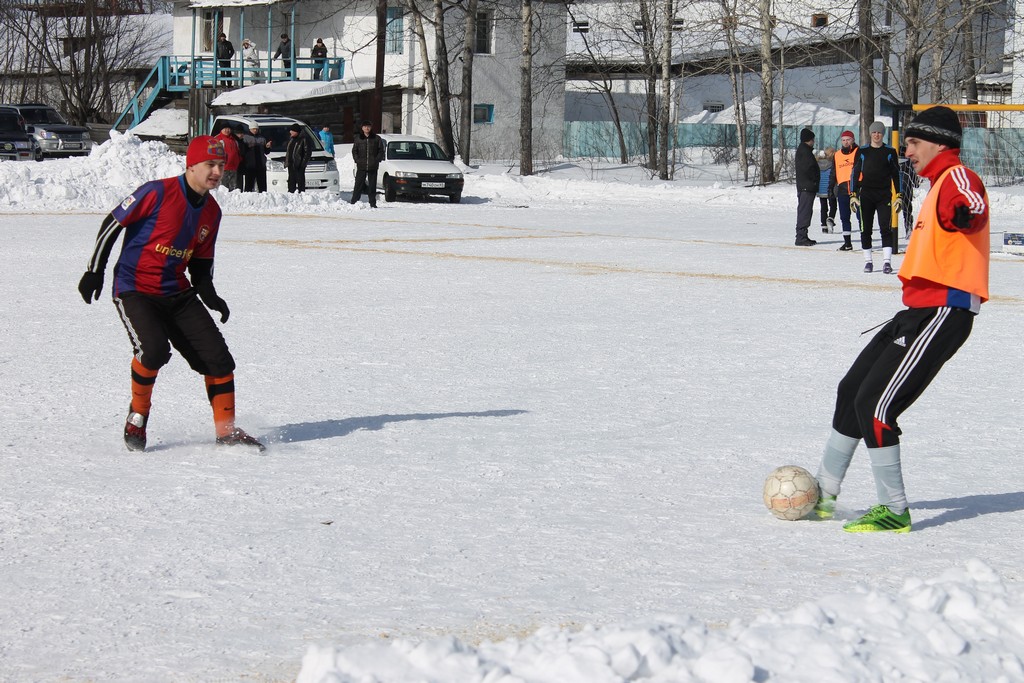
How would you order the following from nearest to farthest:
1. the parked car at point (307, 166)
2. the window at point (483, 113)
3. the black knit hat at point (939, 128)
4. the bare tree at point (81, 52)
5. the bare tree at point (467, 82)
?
1. the black knit hat at point (939, 128)
2. the parked car at point (307, 166)
3. the bare tree at point (467, 82)
4. the window at point (483, 113)
5. the bare tree at point (81, 52)

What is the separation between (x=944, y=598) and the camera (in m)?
3.74

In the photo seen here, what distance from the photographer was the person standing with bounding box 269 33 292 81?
47.2 meters

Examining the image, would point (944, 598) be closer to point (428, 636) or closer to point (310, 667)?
point (428, 636)

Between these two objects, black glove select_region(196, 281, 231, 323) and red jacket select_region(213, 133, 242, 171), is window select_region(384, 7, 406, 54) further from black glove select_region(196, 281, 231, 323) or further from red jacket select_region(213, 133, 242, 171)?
black glove select_region(196, 281, 231, 323)

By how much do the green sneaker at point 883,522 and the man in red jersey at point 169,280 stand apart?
9.19 ft

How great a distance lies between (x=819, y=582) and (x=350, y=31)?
46276 millimetres

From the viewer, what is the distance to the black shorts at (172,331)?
6262 millimetres

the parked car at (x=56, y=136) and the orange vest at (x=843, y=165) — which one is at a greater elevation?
the parked car at (x=56, y=136)

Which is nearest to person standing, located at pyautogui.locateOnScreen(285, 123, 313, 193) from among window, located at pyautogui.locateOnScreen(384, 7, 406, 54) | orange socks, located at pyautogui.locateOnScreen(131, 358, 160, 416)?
orange socks, located at pyautogui.locateOnScreen(131, 358, 160, 416)

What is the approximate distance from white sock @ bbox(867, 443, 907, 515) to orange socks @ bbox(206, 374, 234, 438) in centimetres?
301

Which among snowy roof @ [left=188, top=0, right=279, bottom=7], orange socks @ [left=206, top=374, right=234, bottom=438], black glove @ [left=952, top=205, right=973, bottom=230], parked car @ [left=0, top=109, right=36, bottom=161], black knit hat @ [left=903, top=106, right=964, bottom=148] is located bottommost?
orange socks @ [left=206, top=374, right=234, bottom=438]

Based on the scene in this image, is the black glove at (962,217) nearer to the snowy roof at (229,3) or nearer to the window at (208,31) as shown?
the snowy roof at (229,3)

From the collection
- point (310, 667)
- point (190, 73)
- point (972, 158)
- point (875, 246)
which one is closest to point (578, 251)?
point (875, 246)

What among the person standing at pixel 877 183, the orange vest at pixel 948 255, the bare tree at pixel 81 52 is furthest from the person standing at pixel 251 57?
the orange vest at pixel 948 255
